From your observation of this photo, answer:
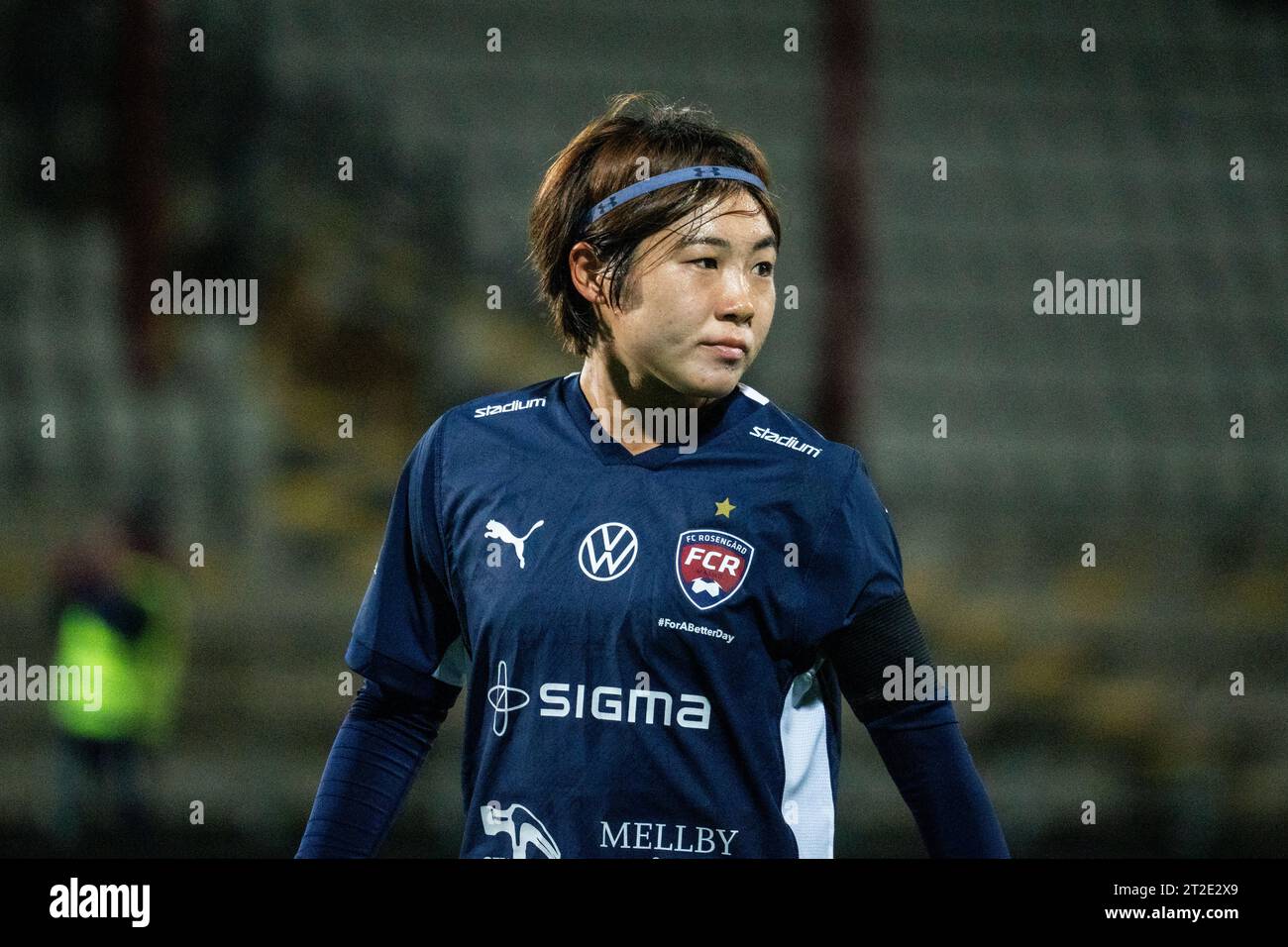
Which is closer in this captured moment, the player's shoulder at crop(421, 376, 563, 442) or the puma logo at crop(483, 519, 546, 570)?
the puma logo at crop(483, 519, 546, 570)

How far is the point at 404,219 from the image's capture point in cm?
589

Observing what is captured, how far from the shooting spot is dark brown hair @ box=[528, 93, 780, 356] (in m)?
2.05

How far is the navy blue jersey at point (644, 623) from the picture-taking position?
1.92 m

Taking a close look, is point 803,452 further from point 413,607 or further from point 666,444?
point 413,607

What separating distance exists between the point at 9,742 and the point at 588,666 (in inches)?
158

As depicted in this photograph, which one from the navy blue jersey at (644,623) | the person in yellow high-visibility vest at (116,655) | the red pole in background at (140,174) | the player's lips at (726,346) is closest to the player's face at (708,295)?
the player's lips at (726,346)

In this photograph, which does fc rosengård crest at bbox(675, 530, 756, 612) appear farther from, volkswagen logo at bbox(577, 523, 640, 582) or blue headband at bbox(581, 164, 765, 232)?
blue headband at bbox(581, 164, 765, 232)

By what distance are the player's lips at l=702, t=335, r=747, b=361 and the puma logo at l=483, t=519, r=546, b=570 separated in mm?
319

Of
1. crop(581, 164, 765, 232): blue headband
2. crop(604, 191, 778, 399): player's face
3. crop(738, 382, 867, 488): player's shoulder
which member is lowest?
crop(738, 382, 867, 488): player's shoulder

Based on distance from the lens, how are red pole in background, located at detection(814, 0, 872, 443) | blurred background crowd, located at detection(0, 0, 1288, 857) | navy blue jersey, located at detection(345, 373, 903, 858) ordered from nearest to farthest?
navy blue jersey, located at detection(345, 373, 903, 858) → blurred background crowd, located at detection(0, 0, 1288, 857) → red pole in background, located at detection(814, 0, 872, 443)

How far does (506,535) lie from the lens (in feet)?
6.66

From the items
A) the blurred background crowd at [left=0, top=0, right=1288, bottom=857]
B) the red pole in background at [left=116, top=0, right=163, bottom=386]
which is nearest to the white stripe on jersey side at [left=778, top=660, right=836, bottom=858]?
the blurred background crowd at [left=0, top=0, right=1288, bottom=857]

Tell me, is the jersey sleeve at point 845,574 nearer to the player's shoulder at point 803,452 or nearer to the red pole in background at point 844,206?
the player's shoulder at point 803,452

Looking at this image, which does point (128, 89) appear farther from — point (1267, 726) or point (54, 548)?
point (1267, 726)
